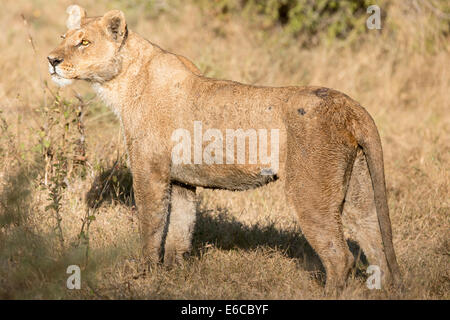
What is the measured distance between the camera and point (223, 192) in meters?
7.37

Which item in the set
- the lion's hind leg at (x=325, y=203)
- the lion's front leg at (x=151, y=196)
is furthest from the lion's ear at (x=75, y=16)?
the lion's hind leg at (x=325, y=203)

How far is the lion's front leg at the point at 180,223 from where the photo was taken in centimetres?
575

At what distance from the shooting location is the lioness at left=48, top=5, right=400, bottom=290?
458 centimetres

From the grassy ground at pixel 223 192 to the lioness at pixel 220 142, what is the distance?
44cm

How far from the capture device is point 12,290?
15.6 feet

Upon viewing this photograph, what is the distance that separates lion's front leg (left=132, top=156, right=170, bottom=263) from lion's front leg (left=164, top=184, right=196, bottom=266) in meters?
0.46

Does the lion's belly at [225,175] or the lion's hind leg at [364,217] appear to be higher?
the lion's belly at [225,175]

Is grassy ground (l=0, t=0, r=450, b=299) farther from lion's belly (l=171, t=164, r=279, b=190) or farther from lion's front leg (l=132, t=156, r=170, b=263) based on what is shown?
lion's belly (l=171, t=164, r=279, b=190)

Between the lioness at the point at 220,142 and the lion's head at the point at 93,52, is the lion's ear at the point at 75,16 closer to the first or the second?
the lioness at the point at 220,142

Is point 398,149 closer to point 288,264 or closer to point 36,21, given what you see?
point 288,264

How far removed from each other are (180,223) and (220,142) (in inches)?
46.3

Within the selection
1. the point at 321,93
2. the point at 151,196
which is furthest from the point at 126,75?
the point at 321,93

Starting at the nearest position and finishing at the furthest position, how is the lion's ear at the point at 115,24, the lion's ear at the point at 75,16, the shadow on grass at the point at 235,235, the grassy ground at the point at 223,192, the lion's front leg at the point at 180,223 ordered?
1. the grassy ground at the point at 223,192
2. the lion's ear at the point at 115,24
3. the lion's ear at the point at 75,16
4. the lion's front leg at the point at 180,223
5. the shadow on grass at the point at 235,235

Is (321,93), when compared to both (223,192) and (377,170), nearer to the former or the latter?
(377,170)
